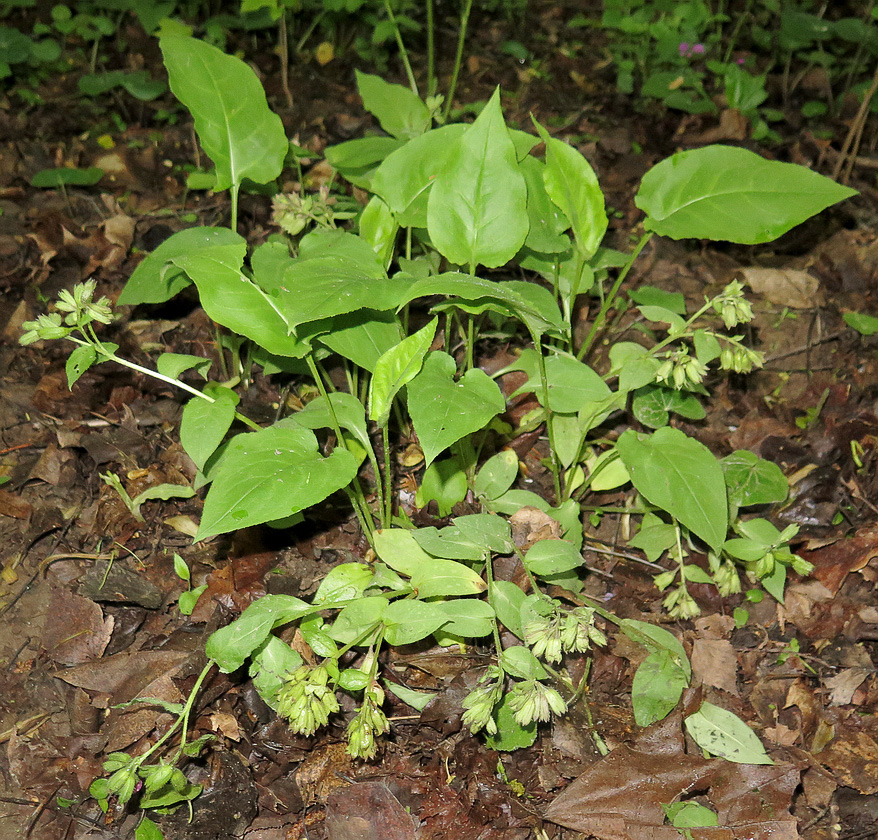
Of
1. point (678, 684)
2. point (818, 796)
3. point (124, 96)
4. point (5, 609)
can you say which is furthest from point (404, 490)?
point (124, 96)

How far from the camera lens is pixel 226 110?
7.68ft

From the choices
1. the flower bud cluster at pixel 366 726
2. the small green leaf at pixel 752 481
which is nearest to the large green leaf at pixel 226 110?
the flower bud cluster at pixel 366 726

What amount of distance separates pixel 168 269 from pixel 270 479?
34.5 inches

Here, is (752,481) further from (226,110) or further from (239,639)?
(226,110)

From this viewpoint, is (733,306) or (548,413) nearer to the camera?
(733,306)

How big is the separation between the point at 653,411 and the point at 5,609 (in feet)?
6.58

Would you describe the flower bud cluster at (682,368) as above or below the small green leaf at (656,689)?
above

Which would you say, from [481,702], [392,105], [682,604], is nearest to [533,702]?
[481,702]

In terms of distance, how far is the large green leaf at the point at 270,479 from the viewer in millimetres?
1666

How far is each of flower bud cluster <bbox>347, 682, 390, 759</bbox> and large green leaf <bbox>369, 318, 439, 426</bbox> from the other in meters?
0.65

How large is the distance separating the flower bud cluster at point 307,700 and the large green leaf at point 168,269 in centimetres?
122

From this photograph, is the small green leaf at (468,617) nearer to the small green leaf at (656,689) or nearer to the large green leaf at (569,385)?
the small green leaf at (656,689)

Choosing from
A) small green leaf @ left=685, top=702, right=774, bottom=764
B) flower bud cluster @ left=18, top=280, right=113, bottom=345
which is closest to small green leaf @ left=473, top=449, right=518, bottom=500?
small green leaf @ left=685, top=702, right=774, bottom=764

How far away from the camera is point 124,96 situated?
12.8 ft
